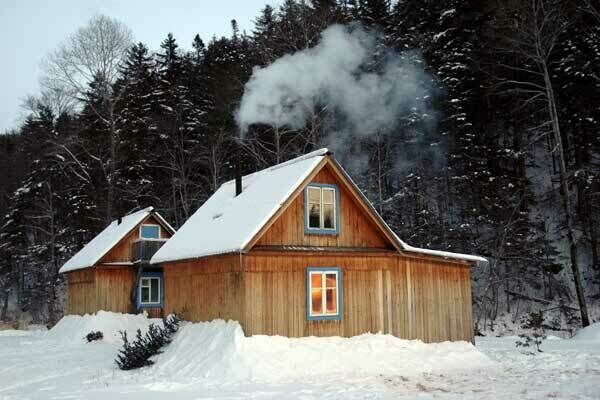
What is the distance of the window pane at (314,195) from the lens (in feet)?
59.6

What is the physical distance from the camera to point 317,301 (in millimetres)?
17625

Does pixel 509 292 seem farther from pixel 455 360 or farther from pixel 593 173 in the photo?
pixel 455 360

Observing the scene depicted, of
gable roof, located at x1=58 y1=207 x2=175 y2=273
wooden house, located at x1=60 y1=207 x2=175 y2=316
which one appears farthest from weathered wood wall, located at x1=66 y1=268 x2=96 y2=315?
gable roof, located at x1=58 y1=207 x2=175 y2=273

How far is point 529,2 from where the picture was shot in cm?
2572

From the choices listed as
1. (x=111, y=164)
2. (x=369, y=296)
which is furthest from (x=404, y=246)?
(x=111, y=164)

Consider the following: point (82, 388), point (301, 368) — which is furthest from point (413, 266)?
point (82, 388)

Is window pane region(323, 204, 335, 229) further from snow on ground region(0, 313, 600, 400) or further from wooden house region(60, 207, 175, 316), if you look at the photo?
wooden house region(60, 207, 175, 316)

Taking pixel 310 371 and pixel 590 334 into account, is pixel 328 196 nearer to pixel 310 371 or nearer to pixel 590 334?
pixel 310 371

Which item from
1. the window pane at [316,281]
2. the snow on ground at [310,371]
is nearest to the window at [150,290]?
the snow on ground at [310,371]

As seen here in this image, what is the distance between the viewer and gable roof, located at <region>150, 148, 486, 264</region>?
1661 centimetres

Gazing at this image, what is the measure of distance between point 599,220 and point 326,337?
70.0ft

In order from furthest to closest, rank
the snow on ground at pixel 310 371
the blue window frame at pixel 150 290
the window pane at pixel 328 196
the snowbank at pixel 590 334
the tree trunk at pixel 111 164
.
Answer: the tree trunk at pixel 111 164 < the blue window frame at pixel 150 290 < the snowbank at pixel 590 334 < the window pane at pixel 328 196 < the snow on ground at pixel 310 371

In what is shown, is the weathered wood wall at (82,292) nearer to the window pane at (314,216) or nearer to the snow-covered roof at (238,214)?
the snow-covered roof at (238,214)

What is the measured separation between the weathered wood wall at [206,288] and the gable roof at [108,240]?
8.63 meters
